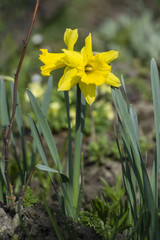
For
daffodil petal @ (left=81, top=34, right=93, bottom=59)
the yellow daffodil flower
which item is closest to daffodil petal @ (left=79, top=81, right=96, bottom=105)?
the yellow daffodil flower

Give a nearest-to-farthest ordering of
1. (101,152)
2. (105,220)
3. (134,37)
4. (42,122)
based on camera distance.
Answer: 1. (42,122)
2. (105,220)
3. (101,152)
4. (134,37)

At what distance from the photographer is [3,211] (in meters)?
1.29

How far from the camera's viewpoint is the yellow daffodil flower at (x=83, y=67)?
115 cm

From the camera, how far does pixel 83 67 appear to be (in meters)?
1.16

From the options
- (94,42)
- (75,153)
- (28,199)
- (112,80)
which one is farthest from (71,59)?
(94,42)

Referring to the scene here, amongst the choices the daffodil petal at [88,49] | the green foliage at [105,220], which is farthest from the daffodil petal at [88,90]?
the green foliage at [105,220]

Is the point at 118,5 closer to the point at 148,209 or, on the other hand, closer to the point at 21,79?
the point at 21,79

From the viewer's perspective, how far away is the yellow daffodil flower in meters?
1.15

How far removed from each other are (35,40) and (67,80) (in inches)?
132

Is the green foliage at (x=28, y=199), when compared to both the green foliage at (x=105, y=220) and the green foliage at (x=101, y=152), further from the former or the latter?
the green foliage at (x=101, y=152)

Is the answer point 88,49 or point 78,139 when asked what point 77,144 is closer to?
point 78,139

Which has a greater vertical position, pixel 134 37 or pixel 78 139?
pixel 134 37

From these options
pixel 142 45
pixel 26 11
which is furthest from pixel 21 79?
pixel 26 11

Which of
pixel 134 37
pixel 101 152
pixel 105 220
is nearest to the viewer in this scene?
pixel 105 220
